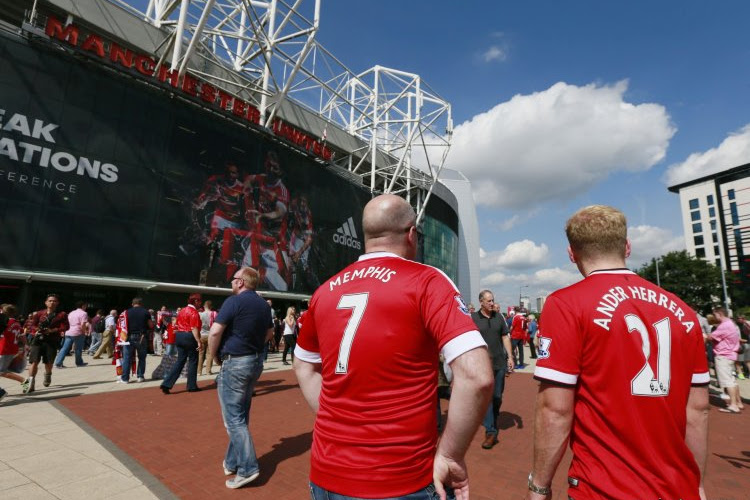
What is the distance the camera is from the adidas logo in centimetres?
2855

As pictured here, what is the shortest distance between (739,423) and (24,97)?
75.4 feet

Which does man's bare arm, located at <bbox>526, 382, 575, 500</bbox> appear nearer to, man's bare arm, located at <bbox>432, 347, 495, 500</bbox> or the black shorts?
man's bare arm, located at <bbox>432, 347, 495, 500</bbox>

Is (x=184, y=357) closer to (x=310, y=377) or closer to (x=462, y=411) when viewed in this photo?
(x=310, y=377)

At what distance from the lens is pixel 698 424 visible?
166 centimetres

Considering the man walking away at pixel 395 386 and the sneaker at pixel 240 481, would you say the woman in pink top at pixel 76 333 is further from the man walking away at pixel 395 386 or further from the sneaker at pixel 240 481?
the man walking away at pixel 395 386

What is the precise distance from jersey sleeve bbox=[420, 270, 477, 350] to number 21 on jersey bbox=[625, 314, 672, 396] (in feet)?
2.31

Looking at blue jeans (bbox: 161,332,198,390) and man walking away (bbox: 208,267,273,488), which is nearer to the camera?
man walking away (bbox: 208,267,273,488)

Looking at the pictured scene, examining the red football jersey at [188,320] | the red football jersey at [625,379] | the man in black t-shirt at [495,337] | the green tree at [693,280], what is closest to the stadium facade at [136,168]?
the red football jersey at [188,320]

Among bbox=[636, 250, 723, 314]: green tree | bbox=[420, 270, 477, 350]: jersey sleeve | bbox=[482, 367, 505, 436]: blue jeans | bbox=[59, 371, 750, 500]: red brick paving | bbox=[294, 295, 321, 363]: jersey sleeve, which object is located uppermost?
bbox=[636, 250, 723, 314]: green tree

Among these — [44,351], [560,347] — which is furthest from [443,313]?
[44,351]

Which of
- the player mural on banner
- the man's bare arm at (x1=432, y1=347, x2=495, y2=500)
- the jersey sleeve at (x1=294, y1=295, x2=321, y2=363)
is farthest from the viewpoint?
the player mural on banner

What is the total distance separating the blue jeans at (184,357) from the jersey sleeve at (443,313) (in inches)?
300

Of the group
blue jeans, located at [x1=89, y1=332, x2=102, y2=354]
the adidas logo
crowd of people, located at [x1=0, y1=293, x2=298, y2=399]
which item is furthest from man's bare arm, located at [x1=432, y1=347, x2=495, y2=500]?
the adidas logo

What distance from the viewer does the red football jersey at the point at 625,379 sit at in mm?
1507
